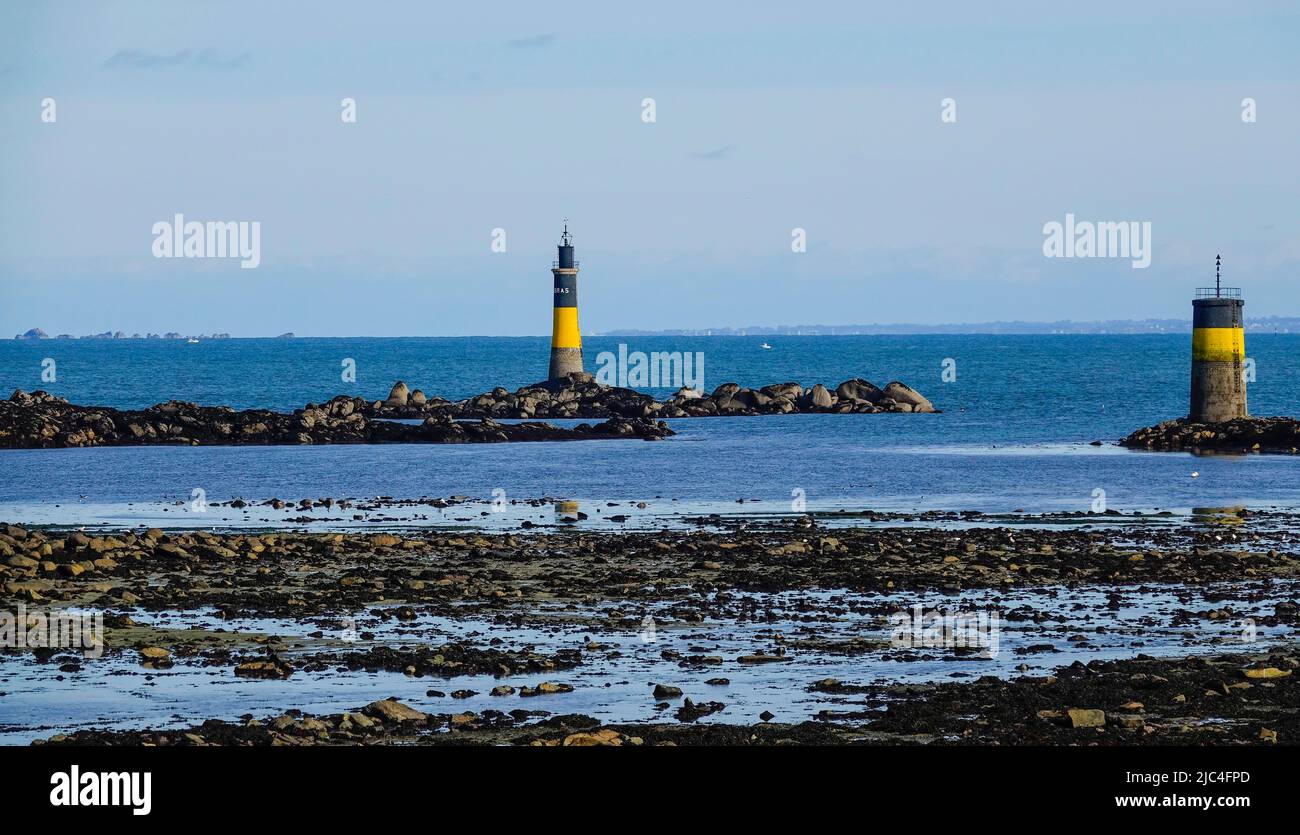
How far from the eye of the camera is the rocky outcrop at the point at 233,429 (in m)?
73.8

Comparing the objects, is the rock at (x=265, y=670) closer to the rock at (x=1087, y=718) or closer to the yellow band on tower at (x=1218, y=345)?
the rock at (x=1087, y=718)

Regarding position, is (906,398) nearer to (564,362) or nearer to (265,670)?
(564,362)

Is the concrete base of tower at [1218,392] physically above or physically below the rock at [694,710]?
above

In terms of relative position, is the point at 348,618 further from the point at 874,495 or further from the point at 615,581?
the point at 874,495

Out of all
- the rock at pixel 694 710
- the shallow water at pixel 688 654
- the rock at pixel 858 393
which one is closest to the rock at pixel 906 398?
the rock at pixel 858 393

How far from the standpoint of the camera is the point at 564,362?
3964 inches

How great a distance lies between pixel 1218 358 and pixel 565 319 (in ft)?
131

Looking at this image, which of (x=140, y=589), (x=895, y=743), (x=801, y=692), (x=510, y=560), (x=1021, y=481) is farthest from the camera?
(x=1021, y=481)

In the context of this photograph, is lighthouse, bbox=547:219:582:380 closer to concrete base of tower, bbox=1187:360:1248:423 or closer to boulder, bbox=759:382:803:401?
boulder, bbox=759:382:803:401

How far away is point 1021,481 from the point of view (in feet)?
182

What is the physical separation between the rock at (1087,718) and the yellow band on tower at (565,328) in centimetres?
7927

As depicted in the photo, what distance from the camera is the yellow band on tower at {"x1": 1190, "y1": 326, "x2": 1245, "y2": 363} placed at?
68.8 meters
